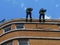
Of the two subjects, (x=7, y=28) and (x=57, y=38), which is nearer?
(x=57, y=38)

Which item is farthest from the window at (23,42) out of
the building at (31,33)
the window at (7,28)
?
A: the window at (7,28)

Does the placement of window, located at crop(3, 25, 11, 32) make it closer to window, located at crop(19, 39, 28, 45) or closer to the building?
the building

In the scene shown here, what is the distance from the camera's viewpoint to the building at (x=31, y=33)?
39344mm

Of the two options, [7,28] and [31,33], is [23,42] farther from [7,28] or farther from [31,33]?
[7,28]

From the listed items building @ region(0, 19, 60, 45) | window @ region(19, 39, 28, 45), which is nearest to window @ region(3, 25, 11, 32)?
building @ region(0, 19, 60, 45)

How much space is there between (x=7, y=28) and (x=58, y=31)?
6.15 meters

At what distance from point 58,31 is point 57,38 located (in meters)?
0.95

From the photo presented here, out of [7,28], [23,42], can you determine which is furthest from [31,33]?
[7,28]

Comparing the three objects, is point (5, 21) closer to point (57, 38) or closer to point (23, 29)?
point (23, 29)

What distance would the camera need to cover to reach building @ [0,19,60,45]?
39.3 m

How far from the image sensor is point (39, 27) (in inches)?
1620

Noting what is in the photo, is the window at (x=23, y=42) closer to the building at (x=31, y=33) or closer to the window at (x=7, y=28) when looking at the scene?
the building at (x=31, y=33)

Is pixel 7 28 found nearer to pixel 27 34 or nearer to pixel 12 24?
pixel 12 24

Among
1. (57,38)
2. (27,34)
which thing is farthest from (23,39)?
(57,38)
